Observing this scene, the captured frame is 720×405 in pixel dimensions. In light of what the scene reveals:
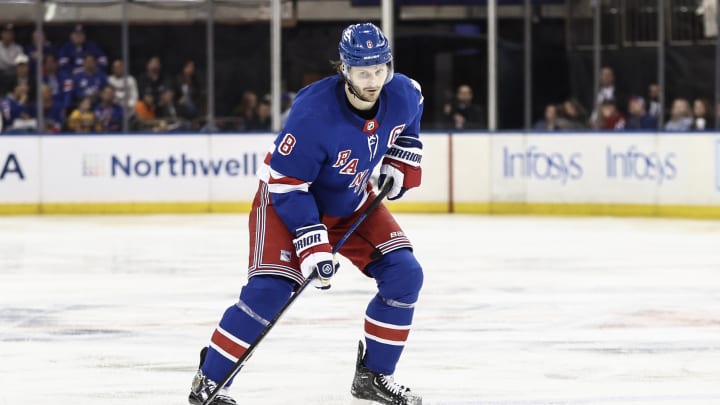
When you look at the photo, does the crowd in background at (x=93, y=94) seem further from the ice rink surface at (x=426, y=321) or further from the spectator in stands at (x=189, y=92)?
the ice rink surface at (x=426, y=321)

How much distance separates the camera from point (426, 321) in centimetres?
636

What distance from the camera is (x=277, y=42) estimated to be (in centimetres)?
1451

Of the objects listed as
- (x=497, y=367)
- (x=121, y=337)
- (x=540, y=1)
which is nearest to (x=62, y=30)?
(x=540, y=1)

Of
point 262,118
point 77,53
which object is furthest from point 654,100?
point 77,53

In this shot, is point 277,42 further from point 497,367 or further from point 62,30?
point 497,367

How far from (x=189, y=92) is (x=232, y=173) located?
1.18 m

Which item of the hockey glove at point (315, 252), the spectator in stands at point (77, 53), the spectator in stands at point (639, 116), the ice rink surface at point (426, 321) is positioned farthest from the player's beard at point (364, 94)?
the spectator in stands at point (77, 53)

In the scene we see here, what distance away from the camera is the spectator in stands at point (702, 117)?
13312mm

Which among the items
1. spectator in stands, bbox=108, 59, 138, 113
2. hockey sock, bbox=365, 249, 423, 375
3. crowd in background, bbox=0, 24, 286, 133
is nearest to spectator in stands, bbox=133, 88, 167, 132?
crowd in background, bbox=0, 24, 286, 133

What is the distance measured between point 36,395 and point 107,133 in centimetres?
953

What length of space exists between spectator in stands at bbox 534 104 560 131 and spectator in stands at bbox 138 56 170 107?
3.73 m

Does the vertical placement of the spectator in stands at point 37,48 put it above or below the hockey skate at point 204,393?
above

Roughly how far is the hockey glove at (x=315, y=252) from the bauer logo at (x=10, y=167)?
10.1 metres

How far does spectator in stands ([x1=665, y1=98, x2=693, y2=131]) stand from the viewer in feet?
43.9
